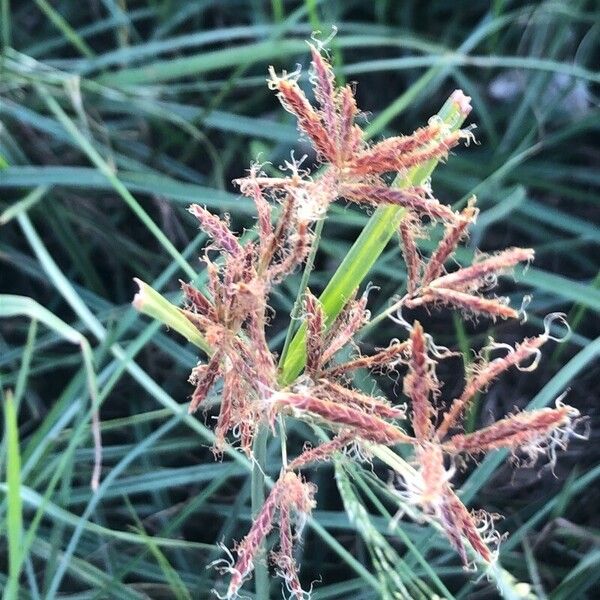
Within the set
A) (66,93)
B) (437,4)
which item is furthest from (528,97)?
(66,93)

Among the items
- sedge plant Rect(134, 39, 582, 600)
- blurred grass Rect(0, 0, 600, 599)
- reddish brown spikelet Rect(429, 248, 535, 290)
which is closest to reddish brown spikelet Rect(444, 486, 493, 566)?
sedge plant Rect(134, 39, 582, 600)

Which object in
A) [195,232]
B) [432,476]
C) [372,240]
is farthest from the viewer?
[195,232]

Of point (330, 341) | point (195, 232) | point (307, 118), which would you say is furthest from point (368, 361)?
point (195, 232)

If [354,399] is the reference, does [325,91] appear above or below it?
above

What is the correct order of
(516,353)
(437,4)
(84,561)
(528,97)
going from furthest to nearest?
(437,4) < (528,97) < (84,561) < (516,353)

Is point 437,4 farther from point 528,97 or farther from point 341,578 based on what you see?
point 341,578

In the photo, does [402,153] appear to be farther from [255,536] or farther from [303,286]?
[255,536]

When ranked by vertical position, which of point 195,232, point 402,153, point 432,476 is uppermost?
point 402,153
